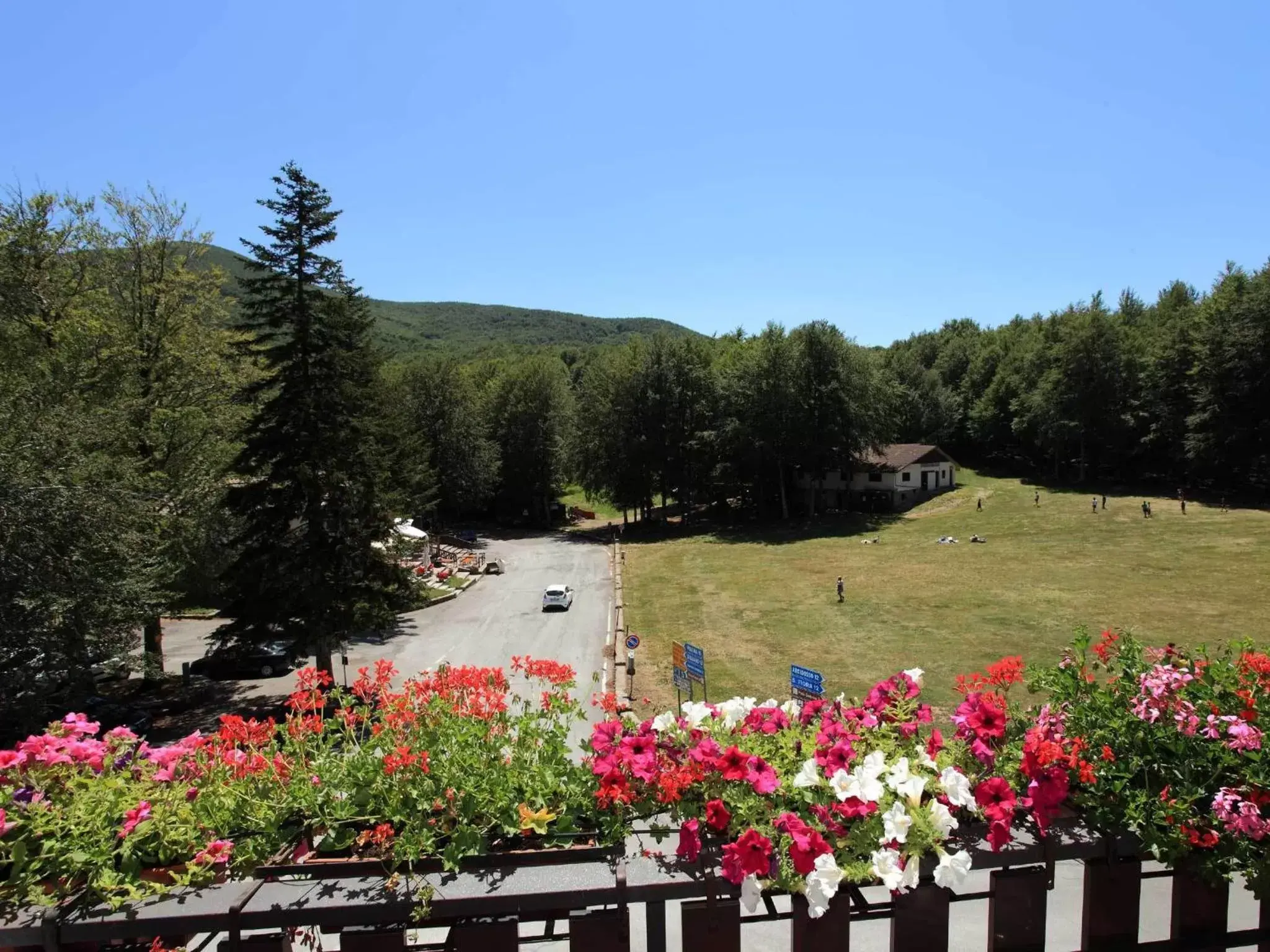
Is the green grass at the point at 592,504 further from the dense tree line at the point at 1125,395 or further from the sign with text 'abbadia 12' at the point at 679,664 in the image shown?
the sign with text 'abbadia 12' at the point at 679,664

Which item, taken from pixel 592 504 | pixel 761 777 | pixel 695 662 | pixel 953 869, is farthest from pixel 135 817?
pixel 592 504

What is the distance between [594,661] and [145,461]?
13.1 meters

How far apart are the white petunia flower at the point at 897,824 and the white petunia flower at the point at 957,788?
19 cm

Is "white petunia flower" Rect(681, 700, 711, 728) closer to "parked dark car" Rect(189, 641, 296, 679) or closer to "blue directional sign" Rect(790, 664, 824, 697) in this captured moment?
"blue directional sign" Rect(790, 664, 824, 697)

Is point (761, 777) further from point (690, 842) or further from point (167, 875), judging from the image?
point (167, 875)

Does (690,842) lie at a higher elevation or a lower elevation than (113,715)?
higher

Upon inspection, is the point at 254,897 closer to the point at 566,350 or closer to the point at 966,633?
the point at 966,633

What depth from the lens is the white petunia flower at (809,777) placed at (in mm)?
2303

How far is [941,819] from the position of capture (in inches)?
83.8

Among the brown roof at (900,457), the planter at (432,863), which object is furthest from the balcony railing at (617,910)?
the brown roof at (900,457)

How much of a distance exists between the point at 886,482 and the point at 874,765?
168ft

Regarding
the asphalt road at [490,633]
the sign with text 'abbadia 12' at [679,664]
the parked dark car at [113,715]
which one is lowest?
the asphalt road at [490,633]

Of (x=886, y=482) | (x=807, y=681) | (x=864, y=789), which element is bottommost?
(x=807, y=681)

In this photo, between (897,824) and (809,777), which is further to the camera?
(809,777)
